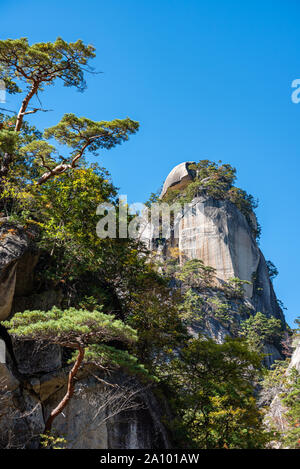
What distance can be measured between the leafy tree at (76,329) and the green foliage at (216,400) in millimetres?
2644

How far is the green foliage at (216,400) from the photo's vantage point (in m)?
9.05

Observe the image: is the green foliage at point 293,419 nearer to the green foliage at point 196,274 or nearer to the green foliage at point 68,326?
the green foliage at point 68,326

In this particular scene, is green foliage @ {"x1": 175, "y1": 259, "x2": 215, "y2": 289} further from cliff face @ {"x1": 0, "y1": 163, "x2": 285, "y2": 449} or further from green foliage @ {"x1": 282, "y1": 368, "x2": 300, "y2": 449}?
cliff face @ {"x1": 0, "y1": 163, "x2": 285, "y2": 449}

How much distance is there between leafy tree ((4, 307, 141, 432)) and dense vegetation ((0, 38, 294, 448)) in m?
0.02

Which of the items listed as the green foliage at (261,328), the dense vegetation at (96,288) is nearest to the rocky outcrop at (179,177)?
the green foliage at (261,328)

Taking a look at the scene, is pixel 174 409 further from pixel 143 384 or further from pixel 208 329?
pixel 208 329

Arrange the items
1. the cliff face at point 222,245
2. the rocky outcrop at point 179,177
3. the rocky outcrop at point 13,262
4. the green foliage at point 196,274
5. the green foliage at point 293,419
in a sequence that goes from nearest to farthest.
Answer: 1. the green foliage at point 293,419
2. the rocky outcrop at point 13,262
3. the green foliage at point 196,274
4. the cliff face at point 222,245
5. the rocky outcrop at point 179,177

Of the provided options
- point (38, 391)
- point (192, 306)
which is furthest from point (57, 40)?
point (192, 306)

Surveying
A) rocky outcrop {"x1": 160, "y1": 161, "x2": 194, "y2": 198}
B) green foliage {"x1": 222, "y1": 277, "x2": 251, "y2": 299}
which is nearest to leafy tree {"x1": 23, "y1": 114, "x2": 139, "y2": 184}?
green foliage {"x1": 222, "y1": 277, "x2": 251, "y2": 299}

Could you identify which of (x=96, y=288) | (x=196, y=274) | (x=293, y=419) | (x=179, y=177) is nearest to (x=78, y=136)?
(x=96, y=288)

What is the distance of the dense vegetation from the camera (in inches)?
317

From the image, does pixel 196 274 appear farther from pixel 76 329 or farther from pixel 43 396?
pixel 76 329

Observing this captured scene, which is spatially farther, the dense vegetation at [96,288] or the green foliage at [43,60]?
the green foliage at [43,60]

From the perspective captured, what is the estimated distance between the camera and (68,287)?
36.8 ft
